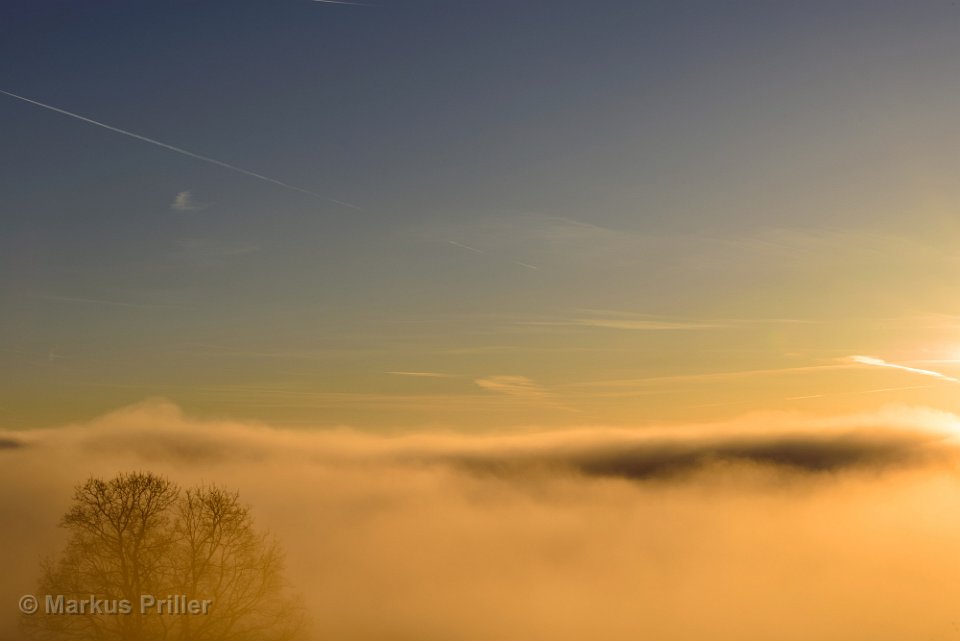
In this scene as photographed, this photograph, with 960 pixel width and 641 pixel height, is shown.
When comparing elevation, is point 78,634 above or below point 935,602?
above

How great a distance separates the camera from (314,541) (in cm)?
18675

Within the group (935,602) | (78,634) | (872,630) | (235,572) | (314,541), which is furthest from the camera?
(314,541)

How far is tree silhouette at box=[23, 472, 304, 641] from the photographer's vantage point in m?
30.6

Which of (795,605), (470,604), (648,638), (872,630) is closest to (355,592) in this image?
(470,604)

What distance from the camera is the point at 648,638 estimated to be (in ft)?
445

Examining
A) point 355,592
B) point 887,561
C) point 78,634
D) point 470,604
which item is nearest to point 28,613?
point 78,634

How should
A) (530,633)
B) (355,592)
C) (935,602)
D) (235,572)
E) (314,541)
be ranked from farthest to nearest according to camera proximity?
(314,541)
(355,592)
(530,633)
(935,602)
(235,572)

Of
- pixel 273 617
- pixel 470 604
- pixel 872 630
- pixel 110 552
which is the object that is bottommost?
pixel 470 604

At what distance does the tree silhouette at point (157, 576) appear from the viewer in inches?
1206

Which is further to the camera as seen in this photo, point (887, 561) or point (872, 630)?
point (887, 561)

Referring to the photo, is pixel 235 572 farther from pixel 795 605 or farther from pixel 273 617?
pixel 795 605

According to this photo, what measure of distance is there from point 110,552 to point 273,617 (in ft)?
22.8

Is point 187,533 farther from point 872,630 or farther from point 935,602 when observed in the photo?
point 935,602

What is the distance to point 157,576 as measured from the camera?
3159 centimetres
